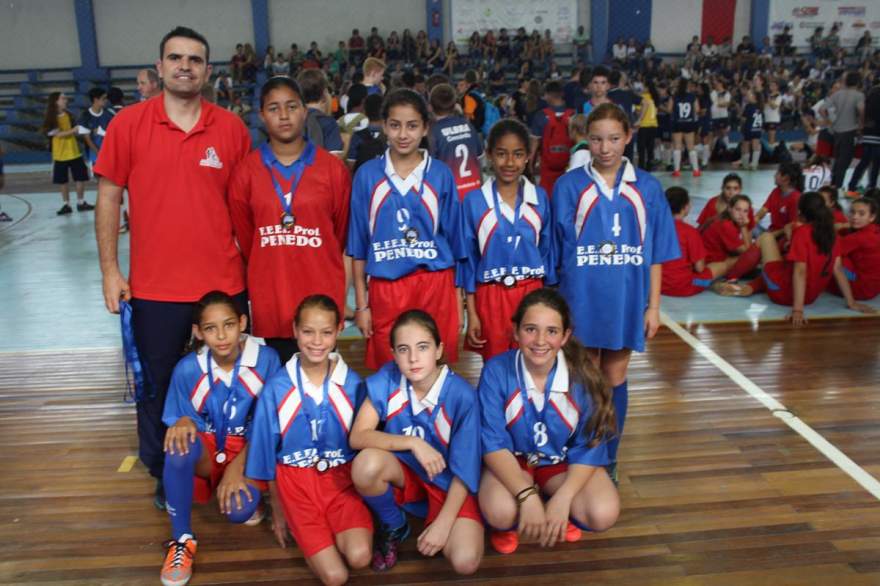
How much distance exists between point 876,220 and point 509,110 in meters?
8.83

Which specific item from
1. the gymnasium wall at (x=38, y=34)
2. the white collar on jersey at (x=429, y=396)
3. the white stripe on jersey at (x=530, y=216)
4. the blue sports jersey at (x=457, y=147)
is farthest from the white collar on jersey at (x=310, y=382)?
the gymnasium wall at (x=38, y=34)

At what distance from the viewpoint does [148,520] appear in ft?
9.33

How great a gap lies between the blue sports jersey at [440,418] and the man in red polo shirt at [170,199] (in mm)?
698

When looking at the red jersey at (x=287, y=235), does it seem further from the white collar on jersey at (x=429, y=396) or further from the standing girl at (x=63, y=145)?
the standing girl at (x=63, y=145)

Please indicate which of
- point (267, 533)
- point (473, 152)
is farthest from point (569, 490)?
point (473, 152)

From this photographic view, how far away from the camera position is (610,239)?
2.80 metres

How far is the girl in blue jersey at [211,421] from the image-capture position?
252 centimetres

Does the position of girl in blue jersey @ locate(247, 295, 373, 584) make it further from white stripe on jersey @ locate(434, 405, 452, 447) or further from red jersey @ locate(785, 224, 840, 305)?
red jersey @ locate(785, 224, 840, 305)

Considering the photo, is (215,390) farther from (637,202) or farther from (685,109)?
(685,109)

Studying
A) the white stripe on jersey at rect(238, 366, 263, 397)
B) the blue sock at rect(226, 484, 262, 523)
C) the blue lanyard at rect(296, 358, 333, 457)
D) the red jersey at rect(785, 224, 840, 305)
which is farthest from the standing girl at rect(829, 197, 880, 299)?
the blue sock at rect(226, 484, 262, 523)

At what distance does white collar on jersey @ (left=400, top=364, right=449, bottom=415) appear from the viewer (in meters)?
2.56

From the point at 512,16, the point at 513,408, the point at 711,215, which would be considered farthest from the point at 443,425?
the point at 512,16

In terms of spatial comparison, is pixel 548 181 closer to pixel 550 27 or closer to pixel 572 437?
pixel 572 437

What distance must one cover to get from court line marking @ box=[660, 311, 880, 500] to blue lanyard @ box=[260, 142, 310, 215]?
2.43 meters
